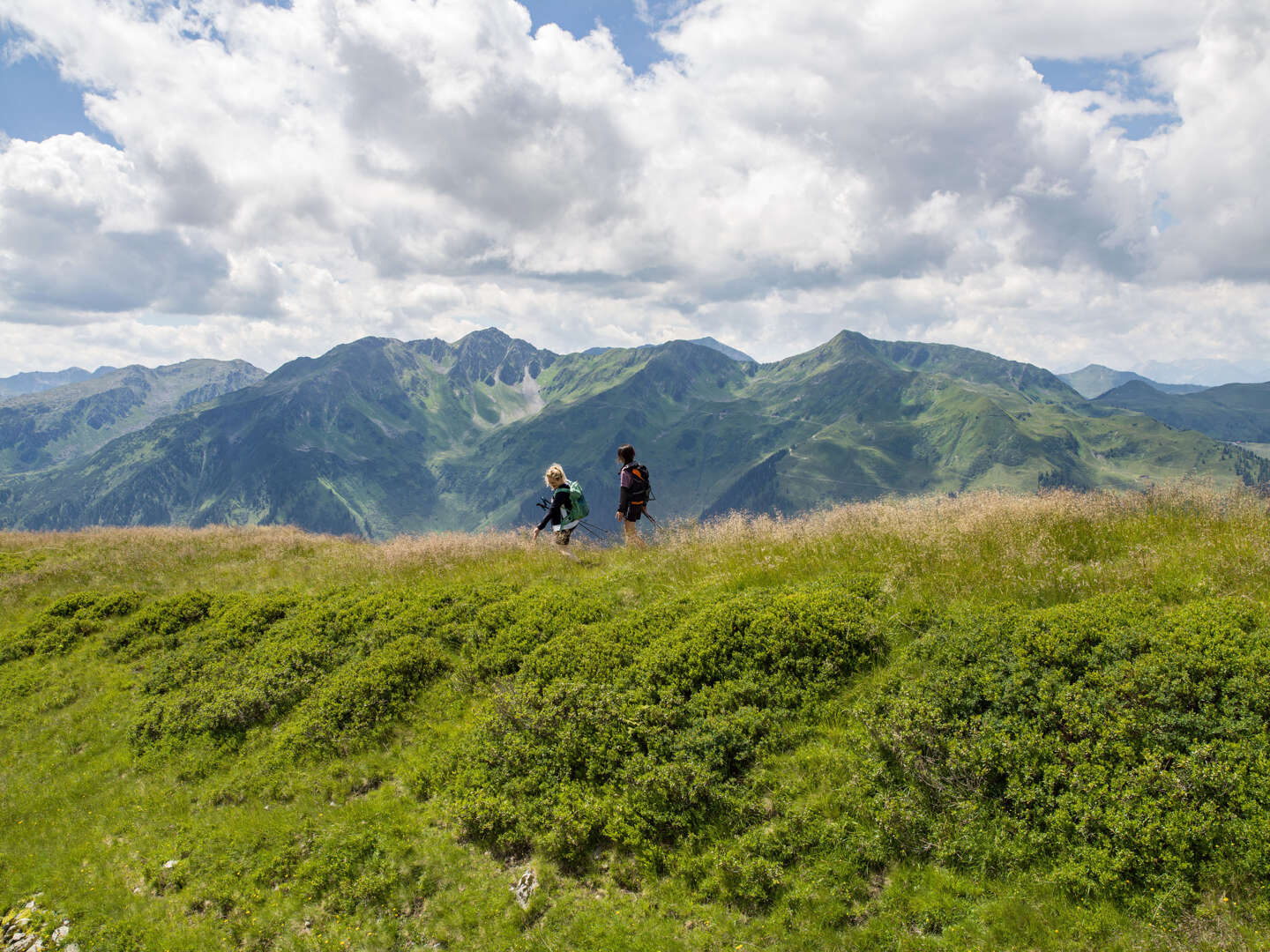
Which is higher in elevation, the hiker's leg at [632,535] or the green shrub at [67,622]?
the hiker's leg at [632,535]

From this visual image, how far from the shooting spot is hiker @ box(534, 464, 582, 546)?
1509cm

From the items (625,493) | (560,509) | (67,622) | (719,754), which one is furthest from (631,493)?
(67,622)

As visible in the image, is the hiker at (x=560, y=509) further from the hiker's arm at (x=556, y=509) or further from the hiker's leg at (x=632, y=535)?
the hiker's leg at (x=632, y=535)

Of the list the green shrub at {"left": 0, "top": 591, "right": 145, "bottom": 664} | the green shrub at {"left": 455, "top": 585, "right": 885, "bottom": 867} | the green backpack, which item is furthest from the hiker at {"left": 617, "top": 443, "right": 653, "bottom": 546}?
the green shrub at {"left": 0, "top": 591, "right": 145, "bottom": 664}

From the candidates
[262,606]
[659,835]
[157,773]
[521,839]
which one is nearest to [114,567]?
[262,606]

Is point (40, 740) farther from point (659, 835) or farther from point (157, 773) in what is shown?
point (659, 835)

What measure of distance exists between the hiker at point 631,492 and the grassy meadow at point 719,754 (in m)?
1.95

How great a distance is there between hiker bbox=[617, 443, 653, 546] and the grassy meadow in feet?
6.39

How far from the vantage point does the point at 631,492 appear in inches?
608

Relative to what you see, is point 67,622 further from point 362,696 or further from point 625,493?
point 625,493

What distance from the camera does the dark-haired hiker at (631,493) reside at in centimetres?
1527

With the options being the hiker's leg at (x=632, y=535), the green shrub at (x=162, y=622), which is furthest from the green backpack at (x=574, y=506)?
the green shrub at (x=162, y=622)

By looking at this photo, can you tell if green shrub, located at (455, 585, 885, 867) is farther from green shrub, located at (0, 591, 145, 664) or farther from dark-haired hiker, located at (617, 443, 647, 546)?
green shrub, located at (0, 591, 145, 664)

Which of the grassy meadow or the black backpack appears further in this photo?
the black backpack
